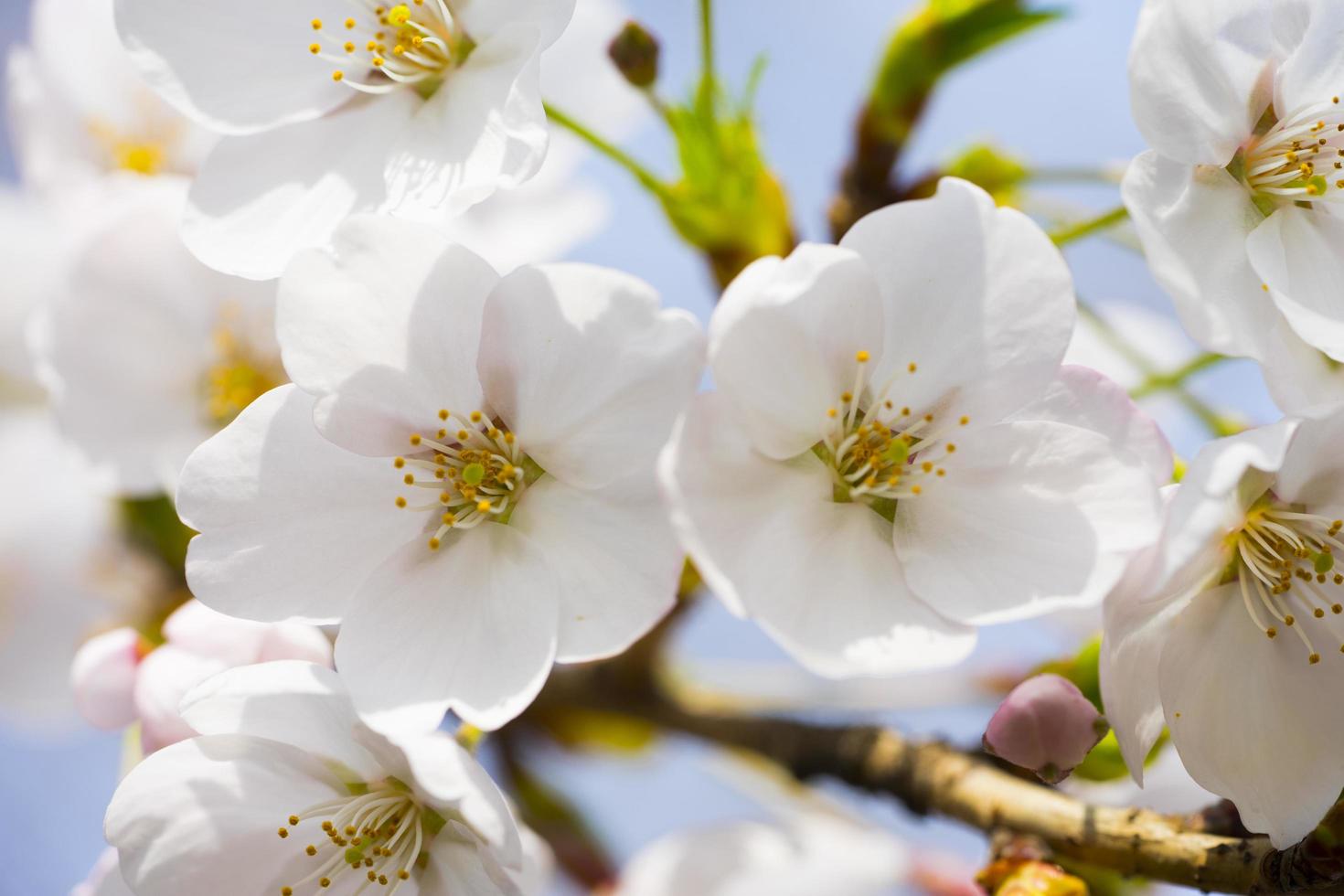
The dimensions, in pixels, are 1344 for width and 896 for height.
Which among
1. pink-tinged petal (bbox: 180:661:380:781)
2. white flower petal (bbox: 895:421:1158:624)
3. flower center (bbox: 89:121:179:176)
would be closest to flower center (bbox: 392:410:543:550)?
pink-tinged petal (bbox: 180:661:380:781)

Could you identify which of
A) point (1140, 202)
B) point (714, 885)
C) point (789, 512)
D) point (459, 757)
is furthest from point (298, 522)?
point (714, 885)

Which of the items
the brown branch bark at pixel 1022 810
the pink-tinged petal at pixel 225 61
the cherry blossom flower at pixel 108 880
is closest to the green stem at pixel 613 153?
the pink-tinged petal at pixel 225 61

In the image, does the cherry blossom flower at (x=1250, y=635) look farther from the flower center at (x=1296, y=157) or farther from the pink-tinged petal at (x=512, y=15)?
the pink-tinged petal at (x=512, y=15)

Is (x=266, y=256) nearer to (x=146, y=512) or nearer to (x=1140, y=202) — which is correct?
(x=1140, y=202)

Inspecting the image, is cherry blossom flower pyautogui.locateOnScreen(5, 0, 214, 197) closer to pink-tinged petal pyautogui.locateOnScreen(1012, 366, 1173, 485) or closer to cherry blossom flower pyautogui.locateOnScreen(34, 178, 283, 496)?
cherry blossom flower pyautogui.locateOnScreen(34, 178, 283, 496)

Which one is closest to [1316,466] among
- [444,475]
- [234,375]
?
[444,475]
